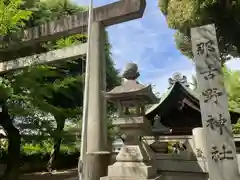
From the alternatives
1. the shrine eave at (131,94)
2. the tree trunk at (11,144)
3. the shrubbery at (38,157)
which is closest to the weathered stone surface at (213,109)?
the shrine eave at (131,94)

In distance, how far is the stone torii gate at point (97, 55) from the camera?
18.8 ft

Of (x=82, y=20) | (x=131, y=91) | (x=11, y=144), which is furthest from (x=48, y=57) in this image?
(x=11, y=144)

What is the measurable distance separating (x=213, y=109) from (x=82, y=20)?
4.29 meters

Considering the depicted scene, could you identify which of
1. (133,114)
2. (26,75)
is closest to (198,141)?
(133,114)

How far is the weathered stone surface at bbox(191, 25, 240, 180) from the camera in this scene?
4.12 metres

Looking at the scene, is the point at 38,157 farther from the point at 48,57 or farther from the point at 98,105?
the point at 98,105

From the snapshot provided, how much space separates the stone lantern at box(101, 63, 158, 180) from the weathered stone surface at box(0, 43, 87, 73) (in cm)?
169

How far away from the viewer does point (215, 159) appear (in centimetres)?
418

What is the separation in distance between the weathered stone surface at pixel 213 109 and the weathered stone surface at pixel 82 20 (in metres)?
1.94

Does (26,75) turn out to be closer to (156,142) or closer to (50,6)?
(156,142)

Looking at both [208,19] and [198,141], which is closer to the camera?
[198,141]

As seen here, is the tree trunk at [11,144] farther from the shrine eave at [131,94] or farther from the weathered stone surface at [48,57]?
the shrine eave at [131,94]

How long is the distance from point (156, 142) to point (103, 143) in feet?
6.73

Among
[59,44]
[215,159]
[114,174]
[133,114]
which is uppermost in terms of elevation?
[59,44]
